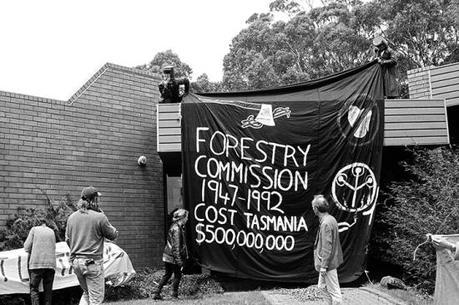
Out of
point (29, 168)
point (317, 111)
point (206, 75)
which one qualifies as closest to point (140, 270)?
point (29, 168)

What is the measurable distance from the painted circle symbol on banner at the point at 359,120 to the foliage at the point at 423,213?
Result: 995 millimetres

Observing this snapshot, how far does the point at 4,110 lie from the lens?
30.3 feet

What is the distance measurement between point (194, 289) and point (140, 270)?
6.92 ft

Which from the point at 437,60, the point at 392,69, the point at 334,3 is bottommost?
the point at 392,69

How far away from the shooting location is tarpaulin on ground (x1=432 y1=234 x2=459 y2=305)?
5371 millimetres

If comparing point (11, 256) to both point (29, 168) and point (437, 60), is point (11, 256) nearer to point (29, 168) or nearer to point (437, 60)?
point (29, 168)

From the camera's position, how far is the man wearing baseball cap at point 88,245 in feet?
19.3

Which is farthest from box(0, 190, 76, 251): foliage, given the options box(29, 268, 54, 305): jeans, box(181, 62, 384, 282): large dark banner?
box(181, 62, 384, 282): large dark banner

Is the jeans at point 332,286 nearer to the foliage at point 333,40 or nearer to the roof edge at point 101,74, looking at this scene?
the roof edge at point 101,74

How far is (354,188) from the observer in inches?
392

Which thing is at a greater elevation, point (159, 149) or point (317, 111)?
point (317, 111)

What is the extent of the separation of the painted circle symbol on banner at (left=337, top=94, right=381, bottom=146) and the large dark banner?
0.8 inches

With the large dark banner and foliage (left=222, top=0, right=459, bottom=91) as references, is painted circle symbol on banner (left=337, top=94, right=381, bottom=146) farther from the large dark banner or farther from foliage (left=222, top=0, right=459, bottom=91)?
foliage (left=222, top=0, right=459, bottom=91)

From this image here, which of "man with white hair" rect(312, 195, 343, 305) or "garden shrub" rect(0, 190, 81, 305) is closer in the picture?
"man with white hair" rect(312, 195, 343, 305)
